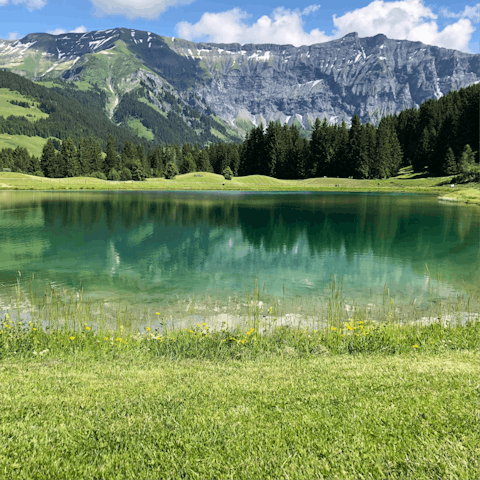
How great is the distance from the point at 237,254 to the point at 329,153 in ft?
392

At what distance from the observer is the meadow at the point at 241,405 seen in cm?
548

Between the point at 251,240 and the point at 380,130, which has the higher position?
the point at 380,130

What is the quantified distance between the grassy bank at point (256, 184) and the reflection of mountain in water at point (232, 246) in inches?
2350

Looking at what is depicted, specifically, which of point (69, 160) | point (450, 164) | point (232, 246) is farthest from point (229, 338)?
point (69, 160)

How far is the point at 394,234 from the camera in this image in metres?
39.4

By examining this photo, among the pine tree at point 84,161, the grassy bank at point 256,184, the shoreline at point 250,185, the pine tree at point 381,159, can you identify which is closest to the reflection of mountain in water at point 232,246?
the shoreline at point 250,185

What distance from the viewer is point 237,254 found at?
97.8 feet

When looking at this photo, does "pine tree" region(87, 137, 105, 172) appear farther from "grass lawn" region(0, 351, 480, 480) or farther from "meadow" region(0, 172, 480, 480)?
"grass lawn" region(0, 351, 480, 480)

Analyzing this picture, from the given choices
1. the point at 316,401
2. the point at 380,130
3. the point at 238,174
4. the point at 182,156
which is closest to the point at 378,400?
the point at 316,401

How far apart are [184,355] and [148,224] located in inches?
1411

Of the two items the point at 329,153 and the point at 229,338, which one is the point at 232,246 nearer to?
the point at 229,338

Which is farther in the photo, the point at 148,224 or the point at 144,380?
the point at 148,224

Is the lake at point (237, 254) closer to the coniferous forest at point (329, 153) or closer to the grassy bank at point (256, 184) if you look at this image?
the grassy bank at point (256, 184)

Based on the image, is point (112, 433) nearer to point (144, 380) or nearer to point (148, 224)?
point (144, 380)
